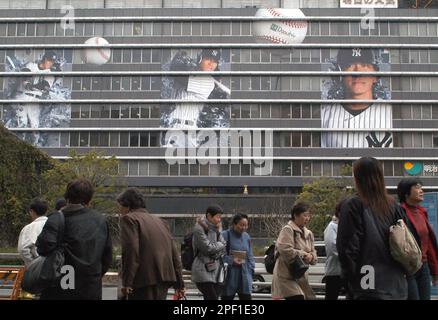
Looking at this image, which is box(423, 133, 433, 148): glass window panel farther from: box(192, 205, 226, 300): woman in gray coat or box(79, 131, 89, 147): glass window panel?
box(192, 205, 226, 300): woman in gray coat

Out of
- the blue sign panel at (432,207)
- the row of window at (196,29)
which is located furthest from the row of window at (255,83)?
the blue sign panel at (432,207)

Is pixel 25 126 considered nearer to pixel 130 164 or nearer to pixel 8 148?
pixel 130 164

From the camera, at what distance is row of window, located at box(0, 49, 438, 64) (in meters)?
50.8

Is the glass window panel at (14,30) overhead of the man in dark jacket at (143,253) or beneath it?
overhead

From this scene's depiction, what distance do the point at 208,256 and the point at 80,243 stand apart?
2.29 meters

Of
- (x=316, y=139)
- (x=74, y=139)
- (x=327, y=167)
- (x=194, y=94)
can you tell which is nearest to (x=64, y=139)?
(x=74, y=139)

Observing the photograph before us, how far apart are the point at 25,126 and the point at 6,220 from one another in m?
29.8

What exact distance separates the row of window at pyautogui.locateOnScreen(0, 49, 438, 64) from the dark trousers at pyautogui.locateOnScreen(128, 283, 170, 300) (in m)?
47.2

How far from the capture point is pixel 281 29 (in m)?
51.0

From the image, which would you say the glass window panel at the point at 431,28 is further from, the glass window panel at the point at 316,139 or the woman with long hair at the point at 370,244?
the woman with long hair at the point at 370,244

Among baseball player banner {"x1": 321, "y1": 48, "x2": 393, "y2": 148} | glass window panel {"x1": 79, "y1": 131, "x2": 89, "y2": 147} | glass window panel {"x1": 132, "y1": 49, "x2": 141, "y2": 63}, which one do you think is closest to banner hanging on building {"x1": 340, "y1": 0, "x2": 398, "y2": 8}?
baseball player banner {"x1": 321, "y1": 48, "x2": 393, "y2": 148}

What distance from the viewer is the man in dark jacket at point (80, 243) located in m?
4.17

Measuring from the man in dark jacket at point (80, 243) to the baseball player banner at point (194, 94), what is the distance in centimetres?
4482
